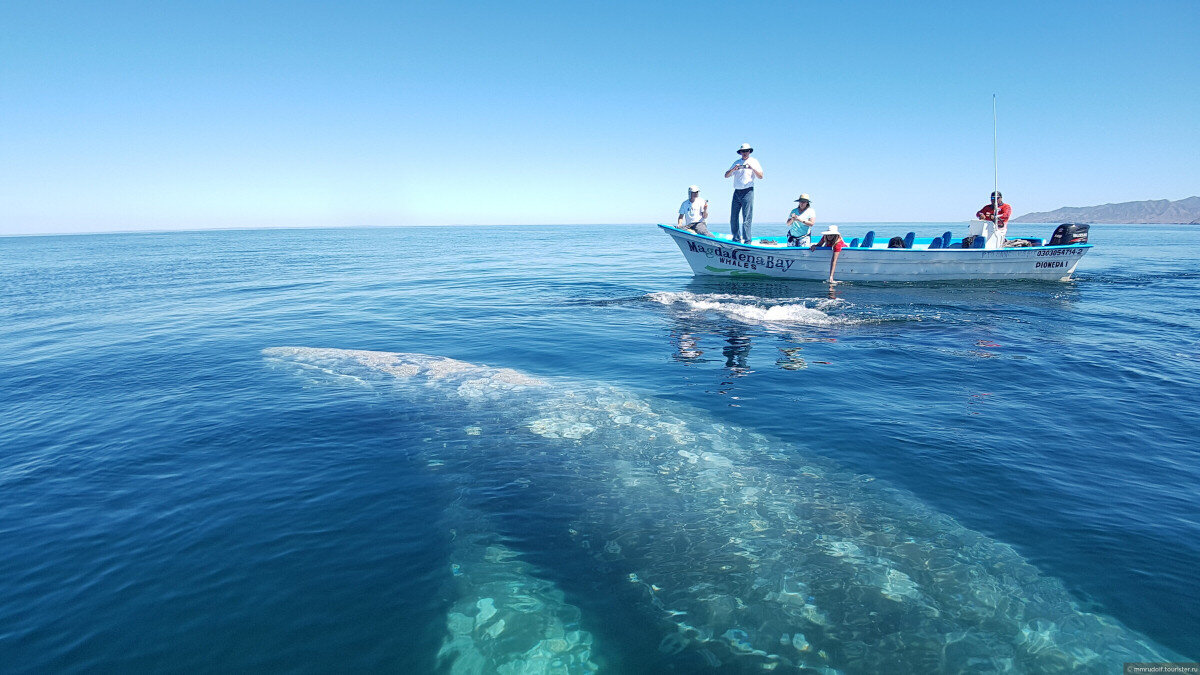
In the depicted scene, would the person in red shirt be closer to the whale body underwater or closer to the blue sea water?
the blue sea water

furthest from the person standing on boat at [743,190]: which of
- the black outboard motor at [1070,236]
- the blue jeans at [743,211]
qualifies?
the black outboard motor at [1070,236]

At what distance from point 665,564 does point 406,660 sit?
2.46m

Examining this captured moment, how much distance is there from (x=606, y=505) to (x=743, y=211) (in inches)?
758

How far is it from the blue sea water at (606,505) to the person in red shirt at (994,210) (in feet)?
37.6

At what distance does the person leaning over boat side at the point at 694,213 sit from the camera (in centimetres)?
2433

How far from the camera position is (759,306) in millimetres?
19094

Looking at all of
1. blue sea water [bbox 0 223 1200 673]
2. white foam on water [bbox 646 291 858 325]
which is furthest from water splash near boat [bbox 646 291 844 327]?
blue sea water [bbox 0 223 1200 673]

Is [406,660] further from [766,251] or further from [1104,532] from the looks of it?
[766,251]

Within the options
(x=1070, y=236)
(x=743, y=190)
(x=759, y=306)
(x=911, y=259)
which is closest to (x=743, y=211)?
(x=743, y=190)

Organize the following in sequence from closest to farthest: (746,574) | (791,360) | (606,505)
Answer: (746,574) → (606,505) → (791,360)

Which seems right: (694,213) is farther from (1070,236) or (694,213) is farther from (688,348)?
(1070,236)

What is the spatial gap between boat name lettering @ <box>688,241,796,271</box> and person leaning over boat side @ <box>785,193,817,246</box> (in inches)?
43.1

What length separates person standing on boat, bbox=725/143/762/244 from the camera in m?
21.2

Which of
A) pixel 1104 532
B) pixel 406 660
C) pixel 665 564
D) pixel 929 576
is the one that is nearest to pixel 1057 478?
pixel 1104 532
